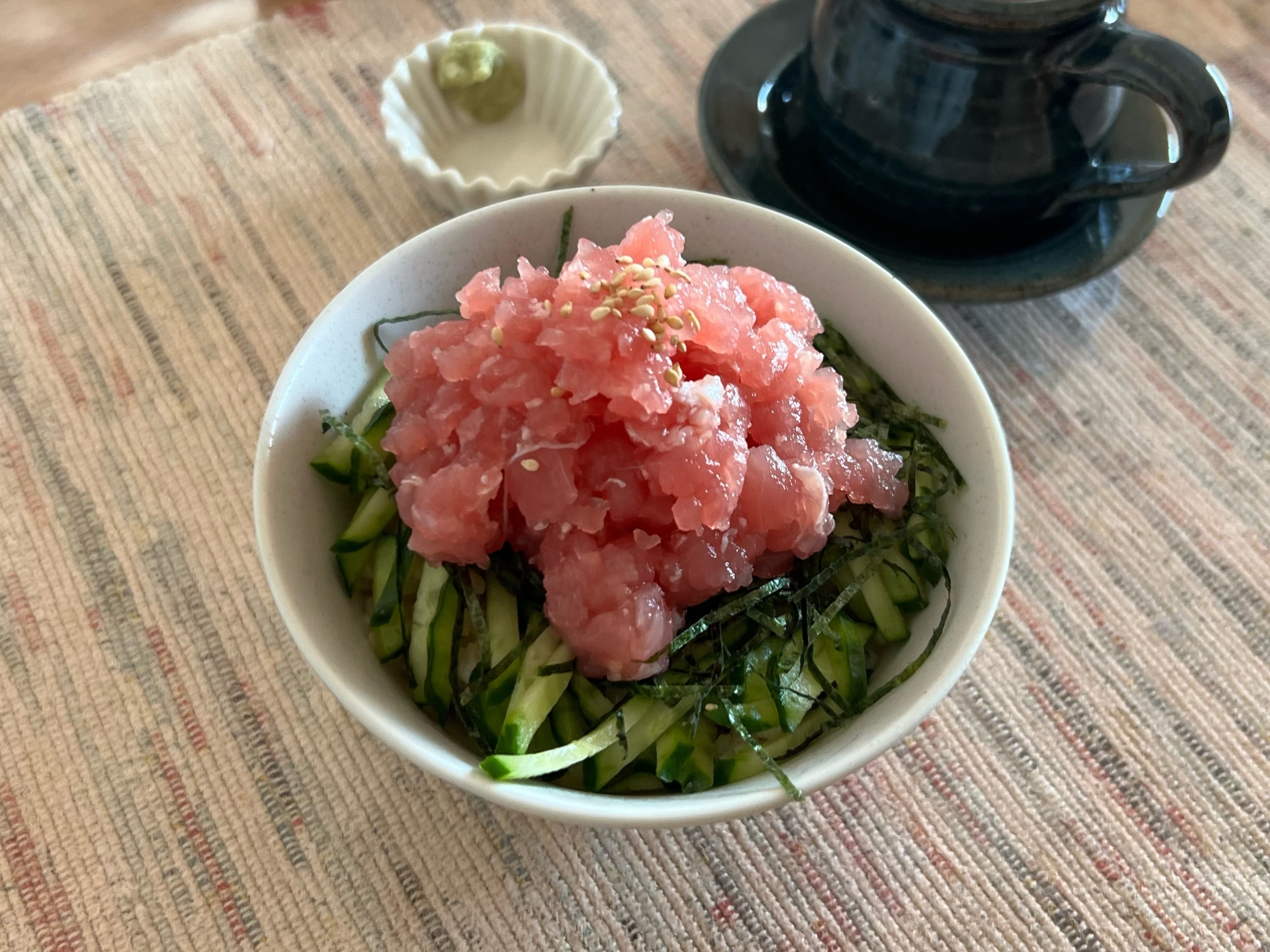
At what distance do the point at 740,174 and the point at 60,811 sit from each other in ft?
4.47

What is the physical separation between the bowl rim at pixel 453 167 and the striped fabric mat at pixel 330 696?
9cm

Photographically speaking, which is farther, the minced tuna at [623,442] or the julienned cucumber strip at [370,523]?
the julienned cucumber strip at [370,523]

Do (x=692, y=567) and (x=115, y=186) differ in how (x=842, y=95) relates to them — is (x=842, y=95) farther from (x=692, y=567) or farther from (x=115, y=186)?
(x=115, y=186)

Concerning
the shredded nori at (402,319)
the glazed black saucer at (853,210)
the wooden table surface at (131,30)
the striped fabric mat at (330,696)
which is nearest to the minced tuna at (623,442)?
the shredded nori at (402,319)

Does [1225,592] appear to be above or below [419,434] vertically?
below

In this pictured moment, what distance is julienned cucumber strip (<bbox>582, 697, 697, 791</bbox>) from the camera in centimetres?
103

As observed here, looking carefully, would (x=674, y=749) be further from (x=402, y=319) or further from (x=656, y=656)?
(x=402, y=319)

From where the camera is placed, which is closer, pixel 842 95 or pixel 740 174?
pixel 842 95

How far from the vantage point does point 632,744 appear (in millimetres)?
1040

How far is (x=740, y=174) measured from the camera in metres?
1.65

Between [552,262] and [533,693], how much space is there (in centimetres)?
59

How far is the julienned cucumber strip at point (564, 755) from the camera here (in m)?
0.94

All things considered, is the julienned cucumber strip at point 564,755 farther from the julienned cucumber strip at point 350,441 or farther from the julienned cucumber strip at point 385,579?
the julienned cucumber strip at point 350,441

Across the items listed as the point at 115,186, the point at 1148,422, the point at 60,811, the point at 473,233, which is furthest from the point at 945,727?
the point at 115,186
